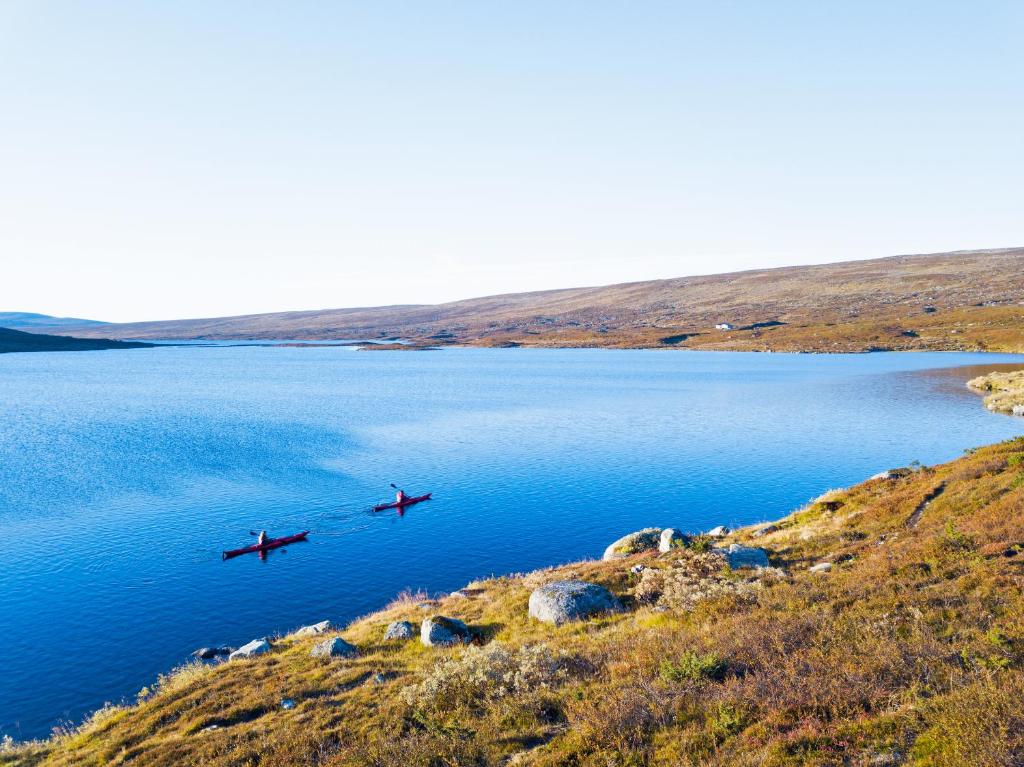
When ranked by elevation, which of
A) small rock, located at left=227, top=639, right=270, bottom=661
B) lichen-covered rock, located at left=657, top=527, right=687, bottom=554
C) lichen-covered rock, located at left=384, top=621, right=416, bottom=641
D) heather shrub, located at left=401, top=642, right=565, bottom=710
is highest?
heather shrub, located at left=401, top=642, right=565, bottom=710

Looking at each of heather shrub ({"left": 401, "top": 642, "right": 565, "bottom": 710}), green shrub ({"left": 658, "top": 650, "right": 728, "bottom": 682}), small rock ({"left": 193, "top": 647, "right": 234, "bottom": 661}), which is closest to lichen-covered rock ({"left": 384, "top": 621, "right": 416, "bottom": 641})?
heather shrub ({"left": 401, "top": 642, "right": 565, "bottom": 710})

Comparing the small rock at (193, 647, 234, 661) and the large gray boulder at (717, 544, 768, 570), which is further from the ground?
the large gray boulder at (717, 544, 768, 570)

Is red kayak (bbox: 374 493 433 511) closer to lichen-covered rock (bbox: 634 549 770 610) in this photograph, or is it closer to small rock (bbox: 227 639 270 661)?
small rock (bbox: 227 639 270 661)

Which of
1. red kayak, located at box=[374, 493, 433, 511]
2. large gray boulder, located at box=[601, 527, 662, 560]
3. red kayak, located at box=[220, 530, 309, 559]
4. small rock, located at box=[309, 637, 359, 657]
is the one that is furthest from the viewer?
red kayak, located at box=[374, 493, 433, 511]

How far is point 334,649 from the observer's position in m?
20.8

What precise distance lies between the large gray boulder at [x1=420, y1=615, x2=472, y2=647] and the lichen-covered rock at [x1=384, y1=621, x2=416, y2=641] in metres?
0.50

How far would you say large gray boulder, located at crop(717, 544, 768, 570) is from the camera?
2444 centimetres

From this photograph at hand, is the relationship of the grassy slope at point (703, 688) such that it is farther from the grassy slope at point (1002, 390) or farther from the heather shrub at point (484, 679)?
the grassy slope at point (1002, 390)

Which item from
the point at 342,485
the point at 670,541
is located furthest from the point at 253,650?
the point at 342,485

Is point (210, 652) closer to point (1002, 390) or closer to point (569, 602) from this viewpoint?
point (569, 602)

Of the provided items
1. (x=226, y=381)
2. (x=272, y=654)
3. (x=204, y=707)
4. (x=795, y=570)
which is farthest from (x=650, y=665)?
(x=226, y=381)

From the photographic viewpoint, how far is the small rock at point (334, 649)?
2061 cm

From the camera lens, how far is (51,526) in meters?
43.2

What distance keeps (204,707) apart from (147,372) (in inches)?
6740
